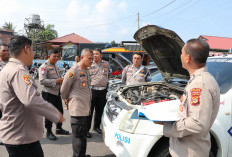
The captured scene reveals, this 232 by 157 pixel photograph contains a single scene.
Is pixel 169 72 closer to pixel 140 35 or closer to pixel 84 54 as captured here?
pixel 140 35

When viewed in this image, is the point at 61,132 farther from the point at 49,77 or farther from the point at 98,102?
the point at 49,77

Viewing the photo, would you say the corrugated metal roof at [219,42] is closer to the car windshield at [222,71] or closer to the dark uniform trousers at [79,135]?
the car windshield at [222,71]

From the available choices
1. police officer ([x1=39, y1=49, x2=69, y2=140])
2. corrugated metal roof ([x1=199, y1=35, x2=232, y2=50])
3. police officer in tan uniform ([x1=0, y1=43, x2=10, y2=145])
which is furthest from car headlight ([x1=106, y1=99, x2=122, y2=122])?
corrugated metal roof ([x1=199, y1=35, x2=232, y2=50])

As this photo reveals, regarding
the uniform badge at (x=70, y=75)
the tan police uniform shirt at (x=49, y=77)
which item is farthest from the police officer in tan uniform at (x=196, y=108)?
the tan police uniform shirt at (x=49, y=77)

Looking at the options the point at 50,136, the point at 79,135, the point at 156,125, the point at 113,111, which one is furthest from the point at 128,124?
the point at 50,136

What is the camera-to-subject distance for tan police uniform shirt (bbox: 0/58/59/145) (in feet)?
5.19

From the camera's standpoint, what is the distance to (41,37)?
3033 cm

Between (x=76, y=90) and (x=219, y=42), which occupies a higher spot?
(x=219, y=42)

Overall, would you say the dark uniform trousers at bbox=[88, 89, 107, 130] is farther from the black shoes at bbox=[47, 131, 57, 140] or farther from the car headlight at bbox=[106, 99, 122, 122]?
the car headlight at bbox=[106, 99, 122, 122]

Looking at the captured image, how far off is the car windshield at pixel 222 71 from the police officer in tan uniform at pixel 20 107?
6.93ft

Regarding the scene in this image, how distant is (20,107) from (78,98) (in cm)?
124

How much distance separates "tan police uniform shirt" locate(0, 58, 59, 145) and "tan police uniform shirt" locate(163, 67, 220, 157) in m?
1.12

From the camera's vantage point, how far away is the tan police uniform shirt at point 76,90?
113 inches

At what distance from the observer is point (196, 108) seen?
131cm
